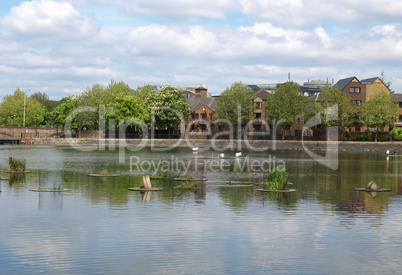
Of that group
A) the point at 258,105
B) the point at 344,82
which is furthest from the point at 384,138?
the point at 258,105

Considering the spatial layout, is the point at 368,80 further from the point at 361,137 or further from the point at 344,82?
the point at 361,137

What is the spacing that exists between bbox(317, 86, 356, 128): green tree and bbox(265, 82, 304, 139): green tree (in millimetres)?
5691

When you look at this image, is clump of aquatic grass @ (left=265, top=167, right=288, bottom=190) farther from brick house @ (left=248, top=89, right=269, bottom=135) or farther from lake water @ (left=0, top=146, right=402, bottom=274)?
brick house @ (left=248, top=89, right=269, bottom=135)

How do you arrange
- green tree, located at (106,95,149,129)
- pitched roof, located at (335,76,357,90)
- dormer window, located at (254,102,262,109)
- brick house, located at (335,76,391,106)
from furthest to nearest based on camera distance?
dormer window, located at (254,102,262,109), pitched roof, located at (335,76,357,90), brick house, located at (335,76,391,106), green tree, located at (106,95,149,129)

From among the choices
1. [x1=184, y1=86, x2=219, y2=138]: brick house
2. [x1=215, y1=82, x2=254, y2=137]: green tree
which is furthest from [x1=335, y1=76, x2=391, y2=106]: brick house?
[x1=184, y1=86, x2=219, y2=138]: brick house

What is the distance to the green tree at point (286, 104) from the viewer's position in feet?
462

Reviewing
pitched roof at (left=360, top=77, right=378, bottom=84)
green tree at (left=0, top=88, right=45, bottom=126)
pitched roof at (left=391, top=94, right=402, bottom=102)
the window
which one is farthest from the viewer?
green tree at (left=0, top=88, right=45, bottom=126)

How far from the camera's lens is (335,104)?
452 feet

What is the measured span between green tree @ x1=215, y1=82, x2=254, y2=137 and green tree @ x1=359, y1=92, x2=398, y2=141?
28981 mm

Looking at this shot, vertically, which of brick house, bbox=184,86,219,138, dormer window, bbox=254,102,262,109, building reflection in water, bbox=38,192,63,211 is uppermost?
dormer window, bbox=254,102,262,109

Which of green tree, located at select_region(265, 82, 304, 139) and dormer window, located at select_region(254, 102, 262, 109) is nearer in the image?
green tree, located at select_region(265, 82, 304, 139)

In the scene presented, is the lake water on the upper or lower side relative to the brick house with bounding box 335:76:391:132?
lower

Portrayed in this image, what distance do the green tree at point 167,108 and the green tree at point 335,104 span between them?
36003mm

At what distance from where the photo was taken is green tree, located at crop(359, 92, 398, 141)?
137m
